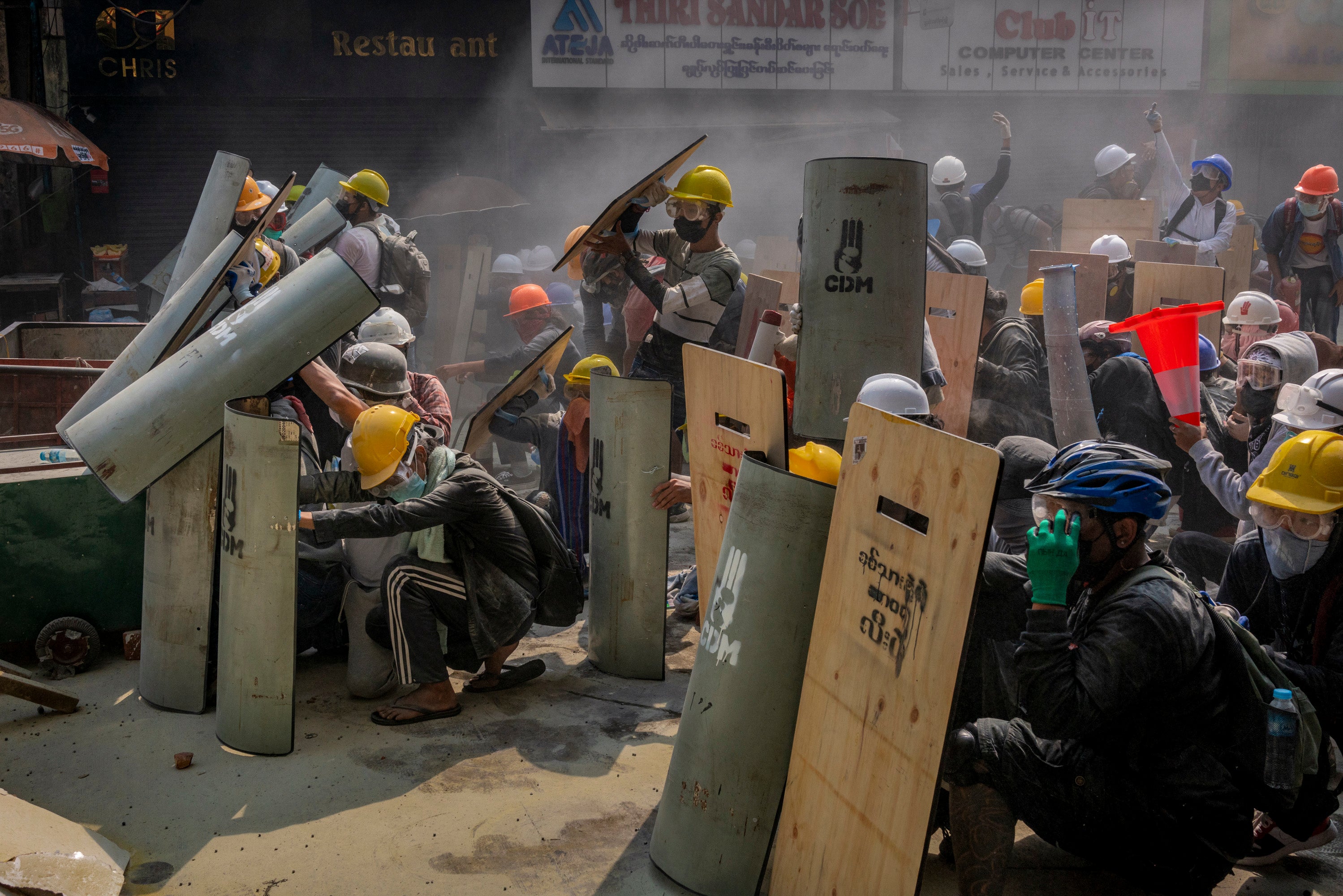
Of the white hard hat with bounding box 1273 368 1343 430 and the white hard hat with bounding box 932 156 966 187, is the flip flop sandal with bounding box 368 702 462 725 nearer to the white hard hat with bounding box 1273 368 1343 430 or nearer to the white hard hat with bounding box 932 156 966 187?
the white hard hat with bounding box 1273 368 1343 430

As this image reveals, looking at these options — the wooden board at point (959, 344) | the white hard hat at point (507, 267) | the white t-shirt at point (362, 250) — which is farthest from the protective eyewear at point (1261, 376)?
the white hard hat at point (507, 267)

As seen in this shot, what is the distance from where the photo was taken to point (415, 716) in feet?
13.5

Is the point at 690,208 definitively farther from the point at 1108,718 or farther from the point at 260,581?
the point at 1108,718

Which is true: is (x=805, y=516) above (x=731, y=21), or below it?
below

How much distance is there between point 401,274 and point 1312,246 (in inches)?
290

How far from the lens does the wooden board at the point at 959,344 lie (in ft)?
17.9

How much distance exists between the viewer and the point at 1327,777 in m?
2.87

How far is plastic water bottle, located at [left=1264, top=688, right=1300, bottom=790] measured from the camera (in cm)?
256

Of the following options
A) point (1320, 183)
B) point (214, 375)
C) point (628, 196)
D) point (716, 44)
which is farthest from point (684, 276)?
point (716, 44)

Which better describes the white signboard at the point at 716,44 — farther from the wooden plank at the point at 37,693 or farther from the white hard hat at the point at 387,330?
the wooden plank at the point at 37,693

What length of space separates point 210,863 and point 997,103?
Result: 1529 centimetres

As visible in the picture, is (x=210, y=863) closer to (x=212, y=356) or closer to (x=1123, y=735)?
(x=212, y=356)

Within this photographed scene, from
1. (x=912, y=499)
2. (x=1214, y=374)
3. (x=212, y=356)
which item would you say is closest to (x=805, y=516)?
(x=912, y=499)

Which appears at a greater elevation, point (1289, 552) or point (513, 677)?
point (1289, 552)
